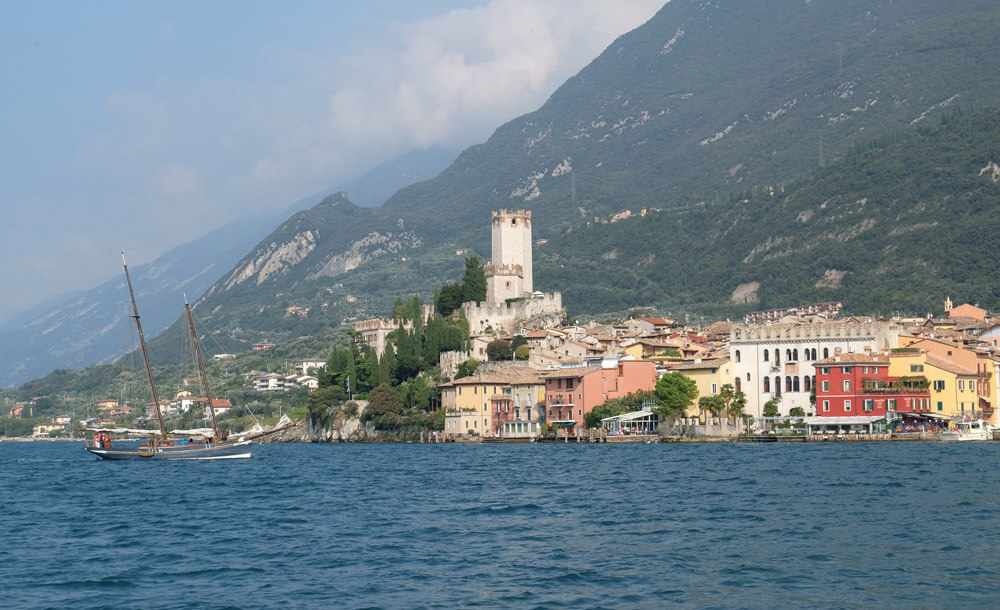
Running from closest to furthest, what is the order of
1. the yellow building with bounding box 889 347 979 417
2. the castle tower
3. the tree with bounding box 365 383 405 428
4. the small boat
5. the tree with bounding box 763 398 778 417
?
the small boat < the yellow building with bounding box 889 347 979 417 < the tree with bounding box 763 398 778 417 < the tree with bounding box 365 383 405 428 < the castle tower

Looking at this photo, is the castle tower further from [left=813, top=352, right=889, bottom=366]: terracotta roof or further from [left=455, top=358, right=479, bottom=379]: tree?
[left=813, top=352, right=889, bottom=366]: terracotta roof

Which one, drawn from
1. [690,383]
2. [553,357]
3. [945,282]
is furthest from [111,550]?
[945,282]

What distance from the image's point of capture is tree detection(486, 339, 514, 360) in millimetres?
100562

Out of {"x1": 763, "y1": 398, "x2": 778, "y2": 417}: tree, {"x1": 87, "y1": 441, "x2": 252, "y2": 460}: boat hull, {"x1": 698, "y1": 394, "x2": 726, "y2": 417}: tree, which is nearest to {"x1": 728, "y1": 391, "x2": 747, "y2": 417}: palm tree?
{"x1": 698, "y1": 394, "x2": 726, "y2": 417}: tree

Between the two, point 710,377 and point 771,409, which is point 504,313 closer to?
point 710,377

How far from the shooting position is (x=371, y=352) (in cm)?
10669

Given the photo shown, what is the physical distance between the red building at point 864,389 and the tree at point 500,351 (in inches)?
1066

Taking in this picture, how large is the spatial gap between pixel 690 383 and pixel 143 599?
59.5 meters

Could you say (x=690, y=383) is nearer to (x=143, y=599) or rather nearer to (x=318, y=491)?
(x=318, y=491)

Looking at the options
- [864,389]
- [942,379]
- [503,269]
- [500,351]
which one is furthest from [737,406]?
[503,269]

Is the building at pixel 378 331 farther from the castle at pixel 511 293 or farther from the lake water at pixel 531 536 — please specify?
the lake water at pixel 531 536

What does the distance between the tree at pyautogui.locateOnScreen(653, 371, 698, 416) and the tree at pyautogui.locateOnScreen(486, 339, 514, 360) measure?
740 inches

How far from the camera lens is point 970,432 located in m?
76.0

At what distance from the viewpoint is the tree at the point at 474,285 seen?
112 m
